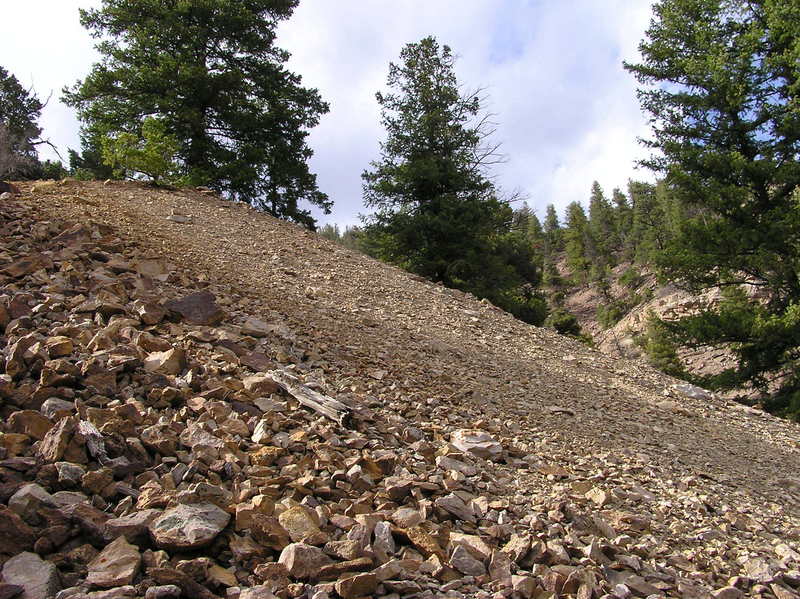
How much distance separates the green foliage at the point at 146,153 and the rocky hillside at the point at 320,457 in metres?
5.83

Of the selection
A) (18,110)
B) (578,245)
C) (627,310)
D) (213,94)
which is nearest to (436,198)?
(213,94)

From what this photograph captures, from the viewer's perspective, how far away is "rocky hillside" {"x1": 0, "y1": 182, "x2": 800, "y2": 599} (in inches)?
90.7

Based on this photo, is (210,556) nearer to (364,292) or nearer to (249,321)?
(249,321)

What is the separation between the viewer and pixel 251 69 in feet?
52.6

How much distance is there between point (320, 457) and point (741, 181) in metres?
11.9


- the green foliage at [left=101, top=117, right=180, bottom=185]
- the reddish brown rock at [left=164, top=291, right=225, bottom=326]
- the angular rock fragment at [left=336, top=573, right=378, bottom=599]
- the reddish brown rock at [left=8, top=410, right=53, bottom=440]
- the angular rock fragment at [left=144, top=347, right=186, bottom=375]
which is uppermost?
the green foliage at [left=101, top=117, right=180, bottom=185]

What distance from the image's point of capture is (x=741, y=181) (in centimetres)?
1118

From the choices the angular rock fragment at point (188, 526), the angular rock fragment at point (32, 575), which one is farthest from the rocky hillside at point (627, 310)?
the angular rock fragment at point (32, 575)

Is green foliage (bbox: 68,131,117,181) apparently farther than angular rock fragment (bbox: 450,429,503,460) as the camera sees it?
Yes

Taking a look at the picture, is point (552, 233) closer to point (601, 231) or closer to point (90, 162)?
point (601, 231)

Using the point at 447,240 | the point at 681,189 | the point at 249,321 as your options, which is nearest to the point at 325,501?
the point at 249,321

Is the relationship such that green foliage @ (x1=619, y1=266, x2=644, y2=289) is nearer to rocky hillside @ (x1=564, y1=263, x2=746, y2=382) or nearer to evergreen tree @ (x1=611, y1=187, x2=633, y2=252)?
rocky hillside @ (x1=564, y1=263, x2=746, y2=382)

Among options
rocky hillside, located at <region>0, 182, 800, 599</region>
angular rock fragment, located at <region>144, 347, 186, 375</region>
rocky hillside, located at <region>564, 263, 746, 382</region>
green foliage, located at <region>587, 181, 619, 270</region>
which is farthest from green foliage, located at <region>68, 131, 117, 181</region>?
green foliage, located at <region>587, 181, 619, 270</region>

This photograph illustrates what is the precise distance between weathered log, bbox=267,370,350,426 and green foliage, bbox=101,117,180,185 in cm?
1053
